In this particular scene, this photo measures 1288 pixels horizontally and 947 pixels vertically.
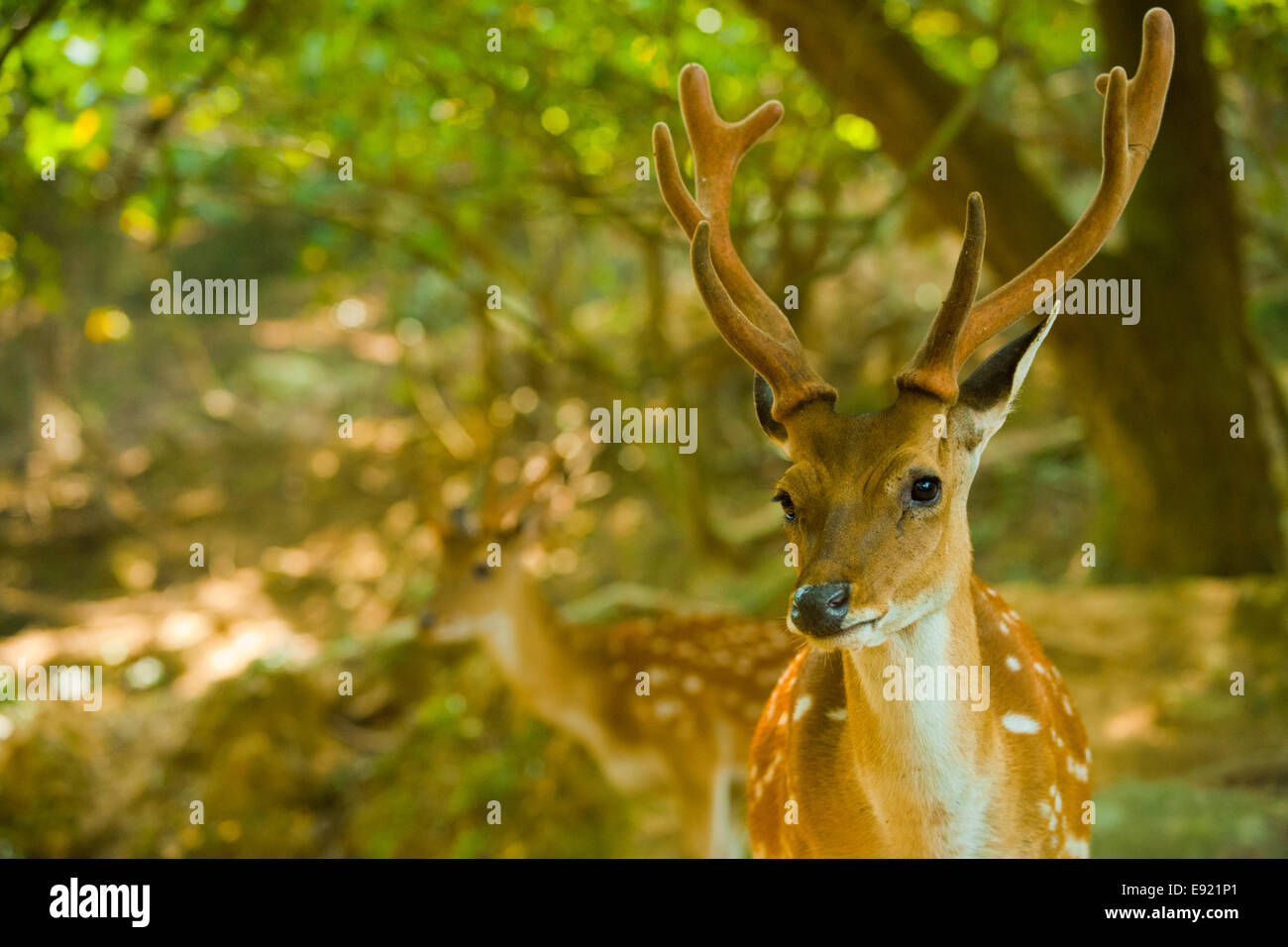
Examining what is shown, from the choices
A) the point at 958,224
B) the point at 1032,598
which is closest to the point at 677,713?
the point at 1032,598

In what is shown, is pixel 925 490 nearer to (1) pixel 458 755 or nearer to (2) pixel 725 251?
(2) pixel 725 251

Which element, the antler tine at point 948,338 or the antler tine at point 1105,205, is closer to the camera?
the antler tine at point 948,338

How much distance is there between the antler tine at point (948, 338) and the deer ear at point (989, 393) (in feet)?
0.21

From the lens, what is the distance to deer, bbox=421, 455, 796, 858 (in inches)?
163

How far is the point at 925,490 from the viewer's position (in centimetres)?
209

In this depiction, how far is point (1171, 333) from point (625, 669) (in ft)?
8.91

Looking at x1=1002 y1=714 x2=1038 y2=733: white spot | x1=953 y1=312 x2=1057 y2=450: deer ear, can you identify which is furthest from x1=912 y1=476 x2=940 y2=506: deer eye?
x1=1002 y1=714 x2=1038 y2=733: white spot

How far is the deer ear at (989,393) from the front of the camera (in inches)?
86.0
